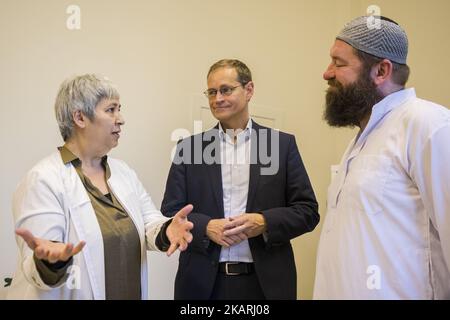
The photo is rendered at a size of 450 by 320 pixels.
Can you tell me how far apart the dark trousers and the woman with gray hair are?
36 cm

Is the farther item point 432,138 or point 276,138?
point 276,138

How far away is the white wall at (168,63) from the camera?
2002 mm

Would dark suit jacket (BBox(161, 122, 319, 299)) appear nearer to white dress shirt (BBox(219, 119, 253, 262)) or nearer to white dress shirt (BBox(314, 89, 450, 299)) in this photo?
white dress shirt (BBox(219, 119, 253, 262))

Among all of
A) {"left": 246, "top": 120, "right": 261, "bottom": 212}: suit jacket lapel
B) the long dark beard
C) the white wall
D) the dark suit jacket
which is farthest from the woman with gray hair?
the white wall

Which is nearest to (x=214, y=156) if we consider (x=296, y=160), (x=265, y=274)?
(x=296, y=160)

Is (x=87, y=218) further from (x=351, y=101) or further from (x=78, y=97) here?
(x=351, y=101)

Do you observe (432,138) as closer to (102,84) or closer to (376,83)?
(376,83)

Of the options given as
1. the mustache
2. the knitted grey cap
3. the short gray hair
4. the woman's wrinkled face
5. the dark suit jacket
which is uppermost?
the knitted grey cap

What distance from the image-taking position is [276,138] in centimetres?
189

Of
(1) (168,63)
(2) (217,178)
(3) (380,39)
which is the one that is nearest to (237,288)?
(2) (217,178)

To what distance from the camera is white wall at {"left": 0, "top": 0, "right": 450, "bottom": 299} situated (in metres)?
2.00

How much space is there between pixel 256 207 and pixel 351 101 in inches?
23.0

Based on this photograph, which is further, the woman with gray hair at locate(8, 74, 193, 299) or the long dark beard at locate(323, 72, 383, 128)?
the long dark beard at locate(323, 72, 383, 128)

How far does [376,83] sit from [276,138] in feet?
1.88
